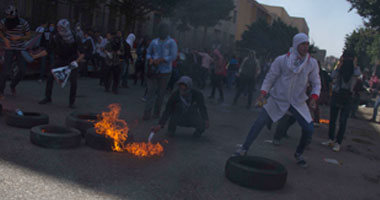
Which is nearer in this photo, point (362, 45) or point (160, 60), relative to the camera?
point (160, 60)

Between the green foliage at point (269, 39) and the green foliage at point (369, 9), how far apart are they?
1669cm

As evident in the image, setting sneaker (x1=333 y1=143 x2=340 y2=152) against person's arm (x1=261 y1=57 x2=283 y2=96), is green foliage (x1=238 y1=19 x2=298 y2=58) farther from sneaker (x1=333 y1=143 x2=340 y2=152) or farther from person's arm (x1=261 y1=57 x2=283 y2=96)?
person's arm (x1=261 y1=57 x2=283 y2=96)

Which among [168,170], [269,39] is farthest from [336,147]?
[269,39]

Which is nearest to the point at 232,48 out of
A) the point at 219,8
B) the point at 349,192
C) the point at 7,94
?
the point at 219,8

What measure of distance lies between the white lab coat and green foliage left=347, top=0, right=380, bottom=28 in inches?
770

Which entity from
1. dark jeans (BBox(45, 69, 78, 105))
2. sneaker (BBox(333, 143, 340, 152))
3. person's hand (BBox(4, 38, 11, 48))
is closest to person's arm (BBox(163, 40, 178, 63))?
dark jeans (BBox(45, 69, 78, 105))

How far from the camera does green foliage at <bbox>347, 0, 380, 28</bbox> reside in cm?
2281

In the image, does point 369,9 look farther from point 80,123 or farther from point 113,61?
point 80,123

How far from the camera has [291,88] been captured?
5.66 m

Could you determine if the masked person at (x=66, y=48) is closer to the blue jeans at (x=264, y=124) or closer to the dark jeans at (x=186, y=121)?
the dark jeans at (x=186, y=121)

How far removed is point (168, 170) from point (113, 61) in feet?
23.4

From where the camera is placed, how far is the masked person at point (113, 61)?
37.7 feet

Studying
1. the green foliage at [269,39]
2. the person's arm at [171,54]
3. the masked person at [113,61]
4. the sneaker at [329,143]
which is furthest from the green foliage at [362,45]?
the person's arm at [171,54]

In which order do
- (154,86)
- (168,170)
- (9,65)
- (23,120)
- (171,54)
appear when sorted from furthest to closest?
(9,65) → (154,86) → (171,54) → (23,120) → (168,170)
